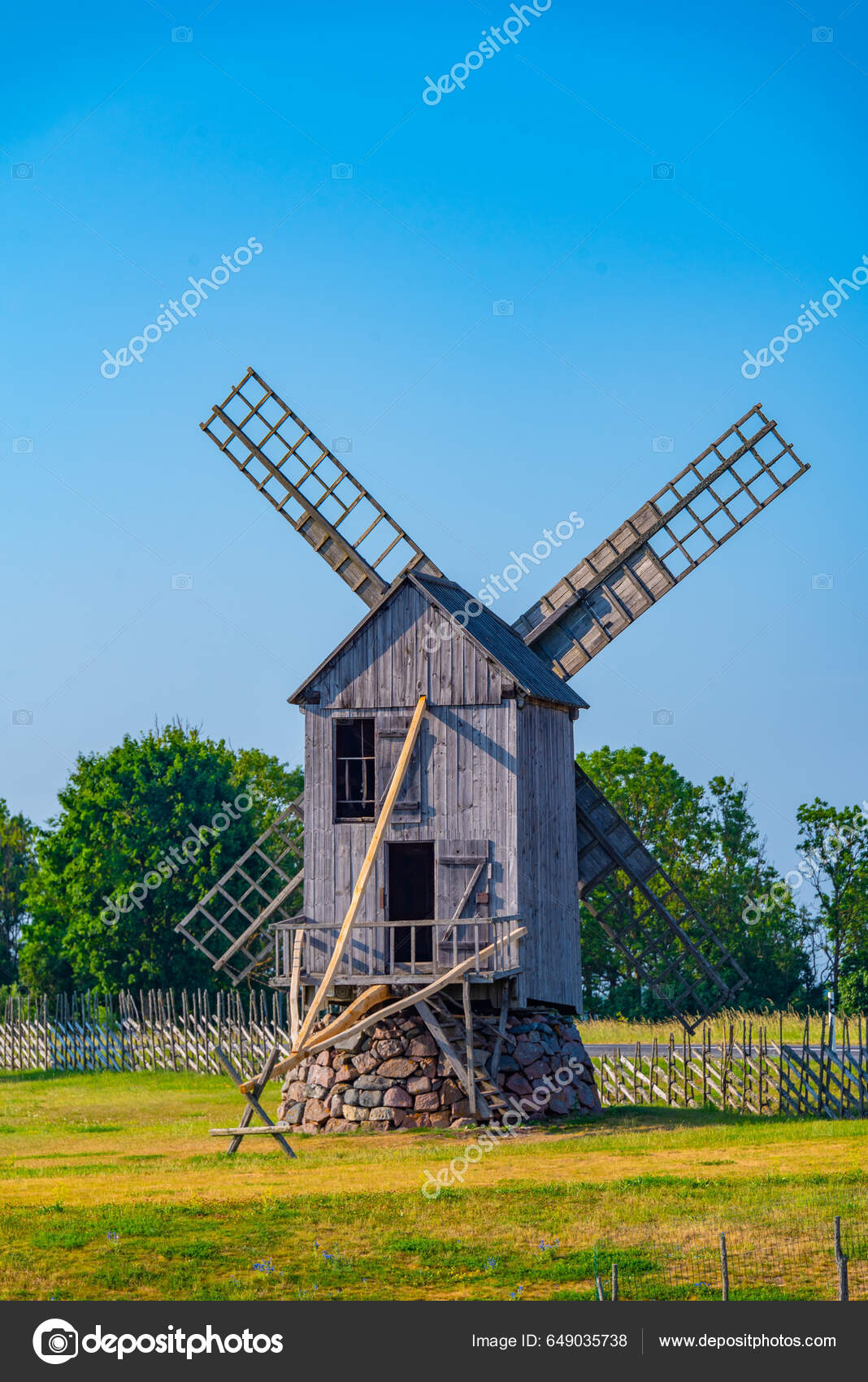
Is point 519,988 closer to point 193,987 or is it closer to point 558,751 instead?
point 558,751

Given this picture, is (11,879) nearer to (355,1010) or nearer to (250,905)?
(250,905)

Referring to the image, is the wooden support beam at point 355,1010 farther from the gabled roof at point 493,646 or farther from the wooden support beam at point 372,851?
the gabled roof at point 493,646

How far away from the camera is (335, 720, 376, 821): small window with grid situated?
27203mm

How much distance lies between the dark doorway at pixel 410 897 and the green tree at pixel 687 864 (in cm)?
2467

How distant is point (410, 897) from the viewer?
29.7 metres

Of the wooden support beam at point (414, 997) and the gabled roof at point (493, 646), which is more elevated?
the gabled roof at point (493, 646)

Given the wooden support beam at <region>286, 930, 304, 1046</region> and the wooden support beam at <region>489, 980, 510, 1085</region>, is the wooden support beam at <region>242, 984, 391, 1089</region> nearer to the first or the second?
the wooden support beam at <region>286, 930, 304, 1046</region>

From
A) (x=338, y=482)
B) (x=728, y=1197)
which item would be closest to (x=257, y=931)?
(x=338, y=482)

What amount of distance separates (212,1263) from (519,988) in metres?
11.2

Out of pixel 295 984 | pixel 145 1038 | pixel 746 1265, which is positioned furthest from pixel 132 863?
pixel 746 1265

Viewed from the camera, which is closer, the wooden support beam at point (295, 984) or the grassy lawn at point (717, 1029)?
the wooden support beam at point (295, 984)

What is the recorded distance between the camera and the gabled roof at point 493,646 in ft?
87.9
